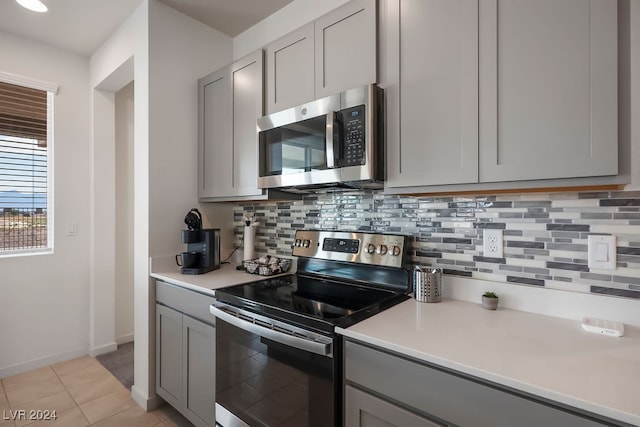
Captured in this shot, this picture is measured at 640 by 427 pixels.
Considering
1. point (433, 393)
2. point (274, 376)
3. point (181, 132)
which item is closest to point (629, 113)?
point (433, 393)

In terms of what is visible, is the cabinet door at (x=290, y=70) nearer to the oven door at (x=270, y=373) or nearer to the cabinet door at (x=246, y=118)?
the cabinet door at (x=246, y=118)

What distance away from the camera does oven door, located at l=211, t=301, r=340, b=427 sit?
112 cm

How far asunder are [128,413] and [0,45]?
9.38 feet

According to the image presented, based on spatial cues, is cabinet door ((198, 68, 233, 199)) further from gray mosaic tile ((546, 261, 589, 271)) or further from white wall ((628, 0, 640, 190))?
white wall ((628, 0, 640, 190))

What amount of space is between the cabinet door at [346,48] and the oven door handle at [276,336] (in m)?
1.10

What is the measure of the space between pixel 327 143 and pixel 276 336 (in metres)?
0.85

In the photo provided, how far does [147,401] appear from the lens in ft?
6.73

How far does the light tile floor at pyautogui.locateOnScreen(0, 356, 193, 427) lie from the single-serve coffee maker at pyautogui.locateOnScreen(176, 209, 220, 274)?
930mm

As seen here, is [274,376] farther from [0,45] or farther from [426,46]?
[0,45]

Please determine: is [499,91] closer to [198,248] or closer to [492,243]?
[492,243]

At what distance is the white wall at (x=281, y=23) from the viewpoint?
Result: 6.49 ft

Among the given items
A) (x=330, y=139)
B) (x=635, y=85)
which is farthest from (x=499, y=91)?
(x=330, y=139)

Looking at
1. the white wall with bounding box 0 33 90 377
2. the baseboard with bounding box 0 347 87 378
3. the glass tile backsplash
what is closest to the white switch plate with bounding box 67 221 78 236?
the white wall with bounding box 0 33 90 377

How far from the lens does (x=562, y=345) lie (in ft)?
3.11
